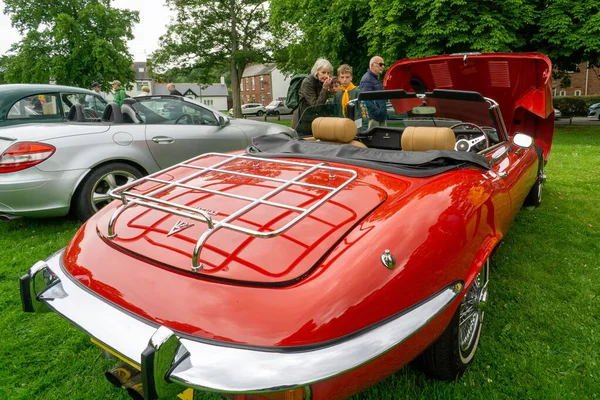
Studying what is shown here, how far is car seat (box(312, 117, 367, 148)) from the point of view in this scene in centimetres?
310

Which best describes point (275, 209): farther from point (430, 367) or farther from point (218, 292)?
point (430, 367)

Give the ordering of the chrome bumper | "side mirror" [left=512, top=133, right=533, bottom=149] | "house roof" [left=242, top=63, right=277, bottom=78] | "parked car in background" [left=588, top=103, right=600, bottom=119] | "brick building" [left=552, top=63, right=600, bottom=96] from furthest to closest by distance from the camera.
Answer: "house roof" [left=242, top=63, right=277, bottom=78] → "brick building" [left=552, top=63, right=600, bottom=96] → "parked car in background" [left=588, top=103, right=600, bottom=119] → "side mirror" [left=512, top=133, right=533, bottom=149] → the chrome bumper

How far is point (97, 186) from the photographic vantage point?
4688 mm

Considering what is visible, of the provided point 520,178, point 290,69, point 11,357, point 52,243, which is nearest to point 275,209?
point 11,357

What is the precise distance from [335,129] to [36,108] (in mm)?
5147

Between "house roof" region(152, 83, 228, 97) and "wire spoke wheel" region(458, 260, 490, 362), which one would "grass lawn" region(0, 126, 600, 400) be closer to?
"wire spoke wheel" region(458, 260, 490, 362)

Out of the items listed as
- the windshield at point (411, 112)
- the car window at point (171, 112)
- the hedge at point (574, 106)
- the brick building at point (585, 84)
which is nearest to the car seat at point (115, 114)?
the car window at point (171, 112)

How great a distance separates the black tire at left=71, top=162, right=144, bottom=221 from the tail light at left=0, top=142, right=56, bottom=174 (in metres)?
0.48

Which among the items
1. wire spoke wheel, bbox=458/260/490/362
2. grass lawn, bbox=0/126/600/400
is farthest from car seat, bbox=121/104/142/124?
wire spoke wheel, bbox=458/260/490/362

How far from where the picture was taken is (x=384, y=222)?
1835mm

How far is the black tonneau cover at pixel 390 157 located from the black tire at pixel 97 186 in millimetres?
2492

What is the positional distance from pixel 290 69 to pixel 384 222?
28064mm

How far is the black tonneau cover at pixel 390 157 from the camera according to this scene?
240 cm

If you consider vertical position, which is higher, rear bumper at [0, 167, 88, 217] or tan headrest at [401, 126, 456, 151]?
tan headrest at [401, 126, 456, 151]
